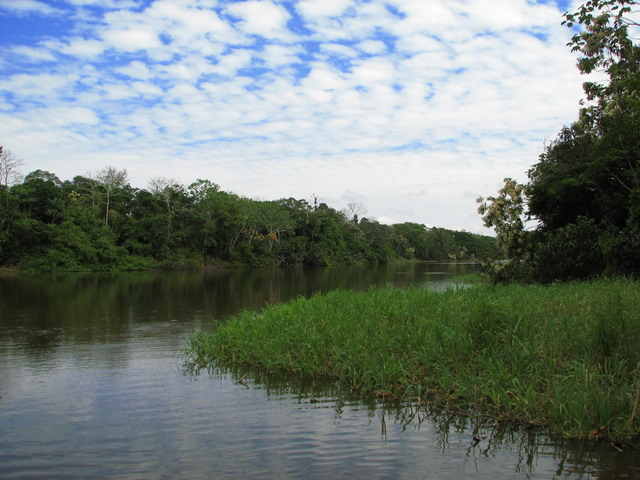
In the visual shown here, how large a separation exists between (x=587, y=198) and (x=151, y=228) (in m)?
44.0

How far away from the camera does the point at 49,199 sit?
44.1m

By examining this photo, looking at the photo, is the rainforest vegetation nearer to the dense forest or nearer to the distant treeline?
the dense forest

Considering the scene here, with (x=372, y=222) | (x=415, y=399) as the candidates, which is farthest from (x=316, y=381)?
(x=372, y=222)

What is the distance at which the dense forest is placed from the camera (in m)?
13.7

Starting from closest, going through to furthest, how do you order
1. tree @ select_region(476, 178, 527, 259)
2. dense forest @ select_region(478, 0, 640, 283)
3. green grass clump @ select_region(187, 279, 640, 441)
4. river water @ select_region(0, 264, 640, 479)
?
river water @ select_region(0, 264, 640, 479), green grass clump @ select_region(187, 279, 640, 441), dense forest @ select_region(478, 0, 640, 283), tree @ select_region(476, 178, 527, 259)

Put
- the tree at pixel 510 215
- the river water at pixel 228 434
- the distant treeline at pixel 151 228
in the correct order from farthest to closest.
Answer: the distant treeline at pixel 151 228 < the tree at pixel 510 215 < the river water at pixel 228 434

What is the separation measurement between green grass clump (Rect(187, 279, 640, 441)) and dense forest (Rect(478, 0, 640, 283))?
193 inches

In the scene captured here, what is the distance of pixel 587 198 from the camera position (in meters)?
17.1

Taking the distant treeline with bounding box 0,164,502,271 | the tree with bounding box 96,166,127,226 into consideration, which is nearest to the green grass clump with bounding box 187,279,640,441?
the distant treeline with bounding box 0,164,502,271

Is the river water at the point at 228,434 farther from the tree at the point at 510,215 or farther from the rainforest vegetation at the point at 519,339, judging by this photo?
the tree at the point at 510,215

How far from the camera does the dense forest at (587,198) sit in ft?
44.9

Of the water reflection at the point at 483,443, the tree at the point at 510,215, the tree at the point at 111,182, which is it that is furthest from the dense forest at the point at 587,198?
the tree at the point at 111,182

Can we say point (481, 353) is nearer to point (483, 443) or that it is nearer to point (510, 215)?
point (483, 443)

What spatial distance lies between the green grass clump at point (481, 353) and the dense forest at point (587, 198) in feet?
16.1
